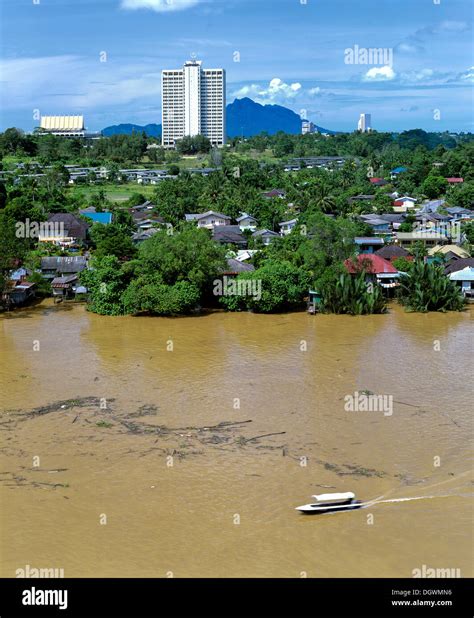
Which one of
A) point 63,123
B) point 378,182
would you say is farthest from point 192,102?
point 378,182

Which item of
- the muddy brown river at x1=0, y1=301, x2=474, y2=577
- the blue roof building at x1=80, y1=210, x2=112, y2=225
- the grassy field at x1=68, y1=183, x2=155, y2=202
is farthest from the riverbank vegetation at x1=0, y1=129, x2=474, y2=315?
the muddy brown river at x1=0, y1=301, x2=474, y2=577

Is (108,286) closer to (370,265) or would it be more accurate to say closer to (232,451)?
(370,265)

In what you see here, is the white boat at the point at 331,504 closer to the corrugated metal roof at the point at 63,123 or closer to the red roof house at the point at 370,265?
the red roof house at the point at 370,265

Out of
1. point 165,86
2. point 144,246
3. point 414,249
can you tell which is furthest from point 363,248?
point 165,86

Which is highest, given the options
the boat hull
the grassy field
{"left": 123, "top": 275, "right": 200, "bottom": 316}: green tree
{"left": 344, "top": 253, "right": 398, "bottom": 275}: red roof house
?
the grassy field

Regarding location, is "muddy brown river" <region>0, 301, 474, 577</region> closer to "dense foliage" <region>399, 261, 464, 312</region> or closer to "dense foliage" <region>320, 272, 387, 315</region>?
"dense foliage" <region>320, 272, 387, 315</region>

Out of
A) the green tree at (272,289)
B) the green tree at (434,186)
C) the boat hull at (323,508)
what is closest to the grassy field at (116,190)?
the green tree at (434,186)
